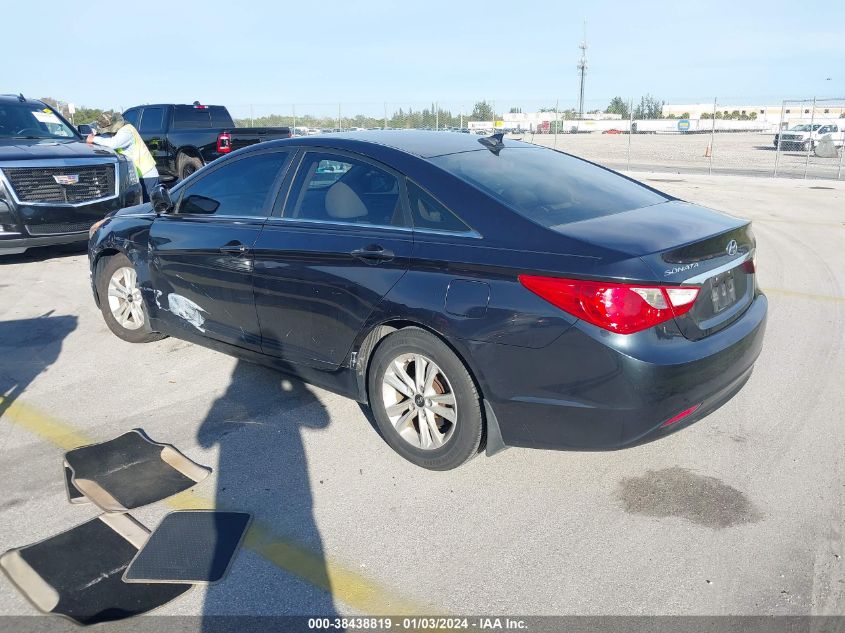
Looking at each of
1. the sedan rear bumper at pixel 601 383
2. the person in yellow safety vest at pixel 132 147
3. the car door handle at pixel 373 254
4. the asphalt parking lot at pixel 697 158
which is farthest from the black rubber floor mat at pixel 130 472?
the asphalt parking lot at pixel 697 158

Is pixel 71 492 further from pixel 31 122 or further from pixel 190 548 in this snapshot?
pixel 31 122

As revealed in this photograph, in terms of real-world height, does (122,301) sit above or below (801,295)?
above

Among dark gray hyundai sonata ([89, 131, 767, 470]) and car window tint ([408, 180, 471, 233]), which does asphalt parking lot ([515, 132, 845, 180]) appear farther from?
car window tint ([408, 180, 471, 233])

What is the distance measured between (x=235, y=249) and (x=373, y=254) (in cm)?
117

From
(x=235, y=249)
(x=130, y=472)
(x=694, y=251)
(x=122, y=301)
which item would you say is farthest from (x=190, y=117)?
(x=694, y=251)

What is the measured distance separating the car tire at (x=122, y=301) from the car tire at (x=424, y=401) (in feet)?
8.56

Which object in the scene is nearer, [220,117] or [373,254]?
[373,254]

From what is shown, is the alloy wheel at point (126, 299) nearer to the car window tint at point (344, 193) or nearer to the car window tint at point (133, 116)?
the car window tint at point (344, 193)

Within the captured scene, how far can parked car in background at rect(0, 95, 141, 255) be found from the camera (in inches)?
342

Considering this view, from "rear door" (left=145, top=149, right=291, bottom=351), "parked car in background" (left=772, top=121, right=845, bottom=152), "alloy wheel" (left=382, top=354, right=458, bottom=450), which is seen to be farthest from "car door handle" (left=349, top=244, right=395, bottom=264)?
"parked car in background" (left=772, top=121, right=845, bottom=152)

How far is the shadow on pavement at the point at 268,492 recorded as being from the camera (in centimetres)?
276

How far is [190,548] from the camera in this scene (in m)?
3.07

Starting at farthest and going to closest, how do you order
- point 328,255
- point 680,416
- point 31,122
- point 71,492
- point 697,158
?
1. point 697,158
2. point 31,122
3. point 328,255
4. point 71,492
5. point 680,416

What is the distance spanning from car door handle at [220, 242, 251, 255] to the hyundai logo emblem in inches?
226
